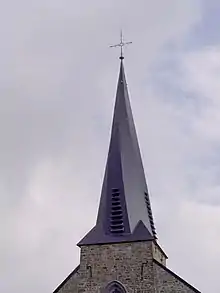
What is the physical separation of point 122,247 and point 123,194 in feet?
5.47

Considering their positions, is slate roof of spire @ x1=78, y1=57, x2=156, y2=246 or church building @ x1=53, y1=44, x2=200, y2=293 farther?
slate roof of spire @ x1=78, y1=57, x2=156, y2=246

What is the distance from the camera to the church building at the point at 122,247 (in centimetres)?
2248

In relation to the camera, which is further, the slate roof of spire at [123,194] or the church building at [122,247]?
the slate roof of spire at [123,194]

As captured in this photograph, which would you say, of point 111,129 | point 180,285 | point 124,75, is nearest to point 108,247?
point 180,285

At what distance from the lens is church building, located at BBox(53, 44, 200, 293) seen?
73.8 feet

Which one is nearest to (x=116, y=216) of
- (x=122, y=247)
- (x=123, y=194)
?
(x=123, y=194)

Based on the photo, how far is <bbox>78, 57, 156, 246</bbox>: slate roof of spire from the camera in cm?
2300

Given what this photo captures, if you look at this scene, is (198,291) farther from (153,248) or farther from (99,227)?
(99,227)

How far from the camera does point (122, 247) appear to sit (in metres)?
22.8

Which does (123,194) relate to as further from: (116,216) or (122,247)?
(122,247)

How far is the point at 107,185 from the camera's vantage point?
→ 23.8 metres

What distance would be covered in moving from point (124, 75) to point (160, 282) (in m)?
7.74

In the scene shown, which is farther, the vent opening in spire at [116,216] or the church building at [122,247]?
the vent opening in spire at [116,216]

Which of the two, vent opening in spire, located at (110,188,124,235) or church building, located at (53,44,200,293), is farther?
vent opening in spire, located at (110,188,124,235)
